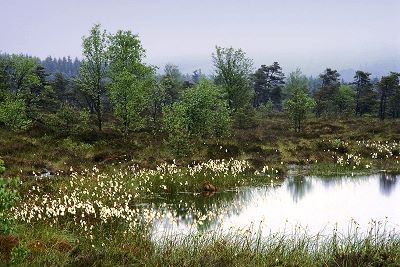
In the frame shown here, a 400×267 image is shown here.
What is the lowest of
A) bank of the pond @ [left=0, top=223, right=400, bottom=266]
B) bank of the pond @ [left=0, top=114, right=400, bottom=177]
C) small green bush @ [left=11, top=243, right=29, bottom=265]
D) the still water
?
the still water

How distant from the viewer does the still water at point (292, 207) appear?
51.0 feet

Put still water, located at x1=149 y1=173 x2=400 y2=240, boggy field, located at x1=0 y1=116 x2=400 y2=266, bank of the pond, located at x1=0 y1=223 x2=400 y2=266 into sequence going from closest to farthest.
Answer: bank of the pond, located at x1=0 y1=223 x2=400 y2=266 < boggy field, located at x1=0 y1=116 x2=400 y2=266 < still water, located at x1=149 y1=173 x2=400 y2=240

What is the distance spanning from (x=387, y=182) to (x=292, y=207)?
8944mm

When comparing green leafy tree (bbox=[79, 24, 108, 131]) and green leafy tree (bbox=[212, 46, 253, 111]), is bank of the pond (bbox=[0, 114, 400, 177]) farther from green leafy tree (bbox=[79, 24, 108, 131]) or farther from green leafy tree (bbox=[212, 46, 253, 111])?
green leafy tree (bbox=[212, 46, 253, 111])

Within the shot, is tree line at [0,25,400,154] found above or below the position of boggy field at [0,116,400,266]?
above

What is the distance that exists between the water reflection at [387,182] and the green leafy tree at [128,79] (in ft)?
77.8

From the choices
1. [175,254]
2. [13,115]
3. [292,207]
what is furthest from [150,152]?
[175,254]

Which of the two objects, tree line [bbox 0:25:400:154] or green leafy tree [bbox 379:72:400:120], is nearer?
tree line [bbox 0:25:400:154]

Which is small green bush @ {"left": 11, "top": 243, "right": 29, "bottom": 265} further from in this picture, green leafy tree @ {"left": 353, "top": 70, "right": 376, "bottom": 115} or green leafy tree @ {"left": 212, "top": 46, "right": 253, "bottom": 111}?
green leafy tree @ {"left": 353, "top": 70, "right": 376, "bottom": 115}

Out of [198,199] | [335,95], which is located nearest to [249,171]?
[198,199]

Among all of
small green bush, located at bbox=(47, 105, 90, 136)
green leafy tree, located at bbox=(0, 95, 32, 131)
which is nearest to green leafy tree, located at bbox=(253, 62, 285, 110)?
small green bush, located at bbox=(47, 105, 90, 136)

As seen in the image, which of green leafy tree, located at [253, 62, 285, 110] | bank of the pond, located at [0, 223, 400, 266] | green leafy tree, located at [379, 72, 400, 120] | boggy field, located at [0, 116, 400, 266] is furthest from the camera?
green leafy tree, located at [253, 62, 285, 110]

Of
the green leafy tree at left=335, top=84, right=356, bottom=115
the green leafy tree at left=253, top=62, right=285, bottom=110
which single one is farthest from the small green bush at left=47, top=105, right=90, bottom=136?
the green leafy tree at left=253, top=62, right=285, bottom=110

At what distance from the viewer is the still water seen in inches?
611
